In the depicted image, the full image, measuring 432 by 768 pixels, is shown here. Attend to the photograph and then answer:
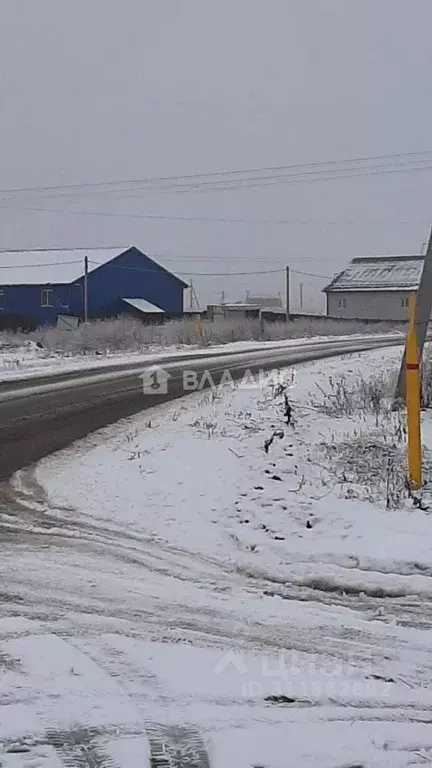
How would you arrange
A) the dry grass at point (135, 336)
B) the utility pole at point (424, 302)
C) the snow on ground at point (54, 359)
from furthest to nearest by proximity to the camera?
the dry grass at point (135, 336), the snow on ground at point (54, 359), the utility pole at point (424, 302)

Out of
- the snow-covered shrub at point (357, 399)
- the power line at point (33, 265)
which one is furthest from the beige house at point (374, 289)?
the snow-covered shrub at point (357, 399)

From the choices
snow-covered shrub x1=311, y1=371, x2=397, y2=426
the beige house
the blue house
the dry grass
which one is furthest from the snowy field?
the beige house

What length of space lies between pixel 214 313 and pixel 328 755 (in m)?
51.3

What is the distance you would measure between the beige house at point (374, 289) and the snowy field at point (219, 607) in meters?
68.7

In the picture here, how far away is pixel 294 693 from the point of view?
3.54m

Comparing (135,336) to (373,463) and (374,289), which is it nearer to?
(373,463)

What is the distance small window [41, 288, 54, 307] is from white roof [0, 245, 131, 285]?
2.10 feet

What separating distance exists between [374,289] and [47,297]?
33602mm

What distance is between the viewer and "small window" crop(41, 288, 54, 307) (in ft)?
191

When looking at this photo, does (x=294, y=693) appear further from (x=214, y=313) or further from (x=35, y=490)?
(x=214, y=313)

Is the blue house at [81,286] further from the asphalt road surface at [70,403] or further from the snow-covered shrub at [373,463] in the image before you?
the snow-covered shrub at [373,463]

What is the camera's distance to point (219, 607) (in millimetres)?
4504

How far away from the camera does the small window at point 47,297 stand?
191 feet

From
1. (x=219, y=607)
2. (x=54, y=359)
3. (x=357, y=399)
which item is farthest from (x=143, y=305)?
(x=219, y=607)
